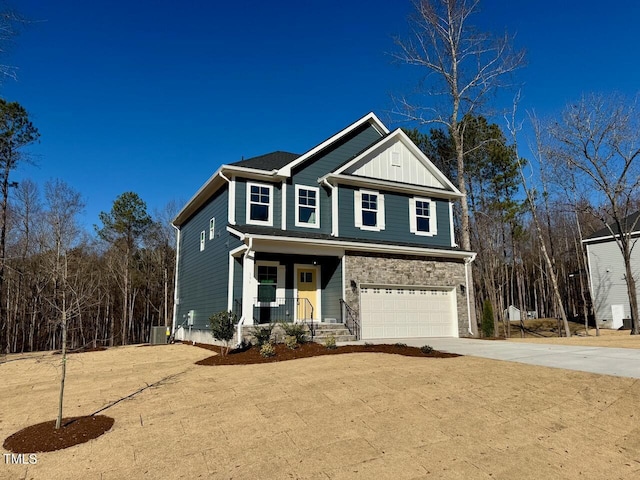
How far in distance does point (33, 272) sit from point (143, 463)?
24.9 metres

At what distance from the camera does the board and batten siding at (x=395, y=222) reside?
1558 centimetres

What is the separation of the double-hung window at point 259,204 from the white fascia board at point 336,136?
2.89 ft

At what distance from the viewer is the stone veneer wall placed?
14.3m

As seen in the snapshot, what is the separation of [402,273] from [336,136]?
605cm

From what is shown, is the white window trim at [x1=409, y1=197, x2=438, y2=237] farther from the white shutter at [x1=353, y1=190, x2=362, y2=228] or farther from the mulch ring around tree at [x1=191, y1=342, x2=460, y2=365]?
the mulch ring around tree at [x1=191, y1=342, x2=460, y2=365]

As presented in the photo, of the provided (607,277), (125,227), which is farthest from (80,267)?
(607,277)

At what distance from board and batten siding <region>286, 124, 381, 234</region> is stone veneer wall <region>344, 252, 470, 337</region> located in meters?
1.99

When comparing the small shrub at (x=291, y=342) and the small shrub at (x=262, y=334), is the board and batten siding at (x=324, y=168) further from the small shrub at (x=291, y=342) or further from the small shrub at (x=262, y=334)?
the small shrub at (x=291, y=342)

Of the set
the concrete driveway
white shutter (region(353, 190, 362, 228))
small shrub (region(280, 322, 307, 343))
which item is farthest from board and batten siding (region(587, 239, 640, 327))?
small shrub (region(280, 322, 307, 343))

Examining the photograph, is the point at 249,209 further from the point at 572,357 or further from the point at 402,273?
the point at 572,357

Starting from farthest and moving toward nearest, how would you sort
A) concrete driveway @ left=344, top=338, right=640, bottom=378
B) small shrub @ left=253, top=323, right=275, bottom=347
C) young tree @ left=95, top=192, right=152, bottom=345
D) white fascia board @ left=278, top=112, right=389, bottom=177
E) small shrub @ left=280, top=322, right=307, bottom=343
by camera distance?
young tree @ left=95, top=192, right=152, bottom=345, white fascia board @ left=278, top=112, right=389, bottom=177, small shrub @ left=280, top=322, right=307, bottom=343, small shrub @ left=253, top=323, right=275, bottom=347, concrete driveway @ left=344, top=338, right=640, bottom=378

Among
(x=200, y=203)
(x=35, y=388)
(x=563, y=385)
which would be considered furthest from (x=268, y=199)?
(x=563, y=385)

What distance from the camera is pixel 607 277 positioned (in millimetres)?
26250

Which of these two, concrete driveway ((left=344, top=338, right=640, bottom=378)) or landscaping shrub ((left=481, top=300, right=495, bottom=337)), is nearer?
concrete driveway ((left=344, top=338, right=640, bottom=378))
